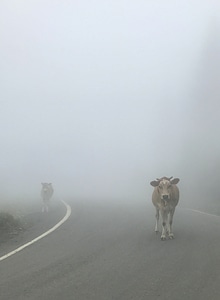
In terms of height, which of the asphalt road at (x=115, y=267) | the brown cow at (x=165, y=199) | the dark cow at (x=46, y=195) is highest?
the brown cow at (x=165, y=199)

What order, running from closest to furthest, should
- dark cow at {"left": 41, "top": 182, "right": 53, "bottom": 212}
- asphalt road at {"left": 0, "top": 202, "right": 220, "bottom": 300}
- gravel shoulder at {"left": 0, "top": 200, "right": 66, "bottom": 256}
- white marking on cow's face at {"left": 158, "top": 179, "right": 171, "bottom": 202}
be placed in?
asphalt road at {"left": 0, "top": 202, "right": 220, "bottom": 300}, gravel shoulder at {"left": 0, "top": 200, "right": 66, "bottom": 256}, white marking on cow's face at {"left": 158, "top": 179, "right": 171, "bottom": 202}, dark cow at {"left": 41, "top": 182, "right": 53, "bottom": 212}

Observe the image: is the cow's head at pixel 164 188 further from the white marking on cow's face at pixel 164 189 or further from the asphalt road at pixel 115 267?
the asphalt road at pixel 115 267

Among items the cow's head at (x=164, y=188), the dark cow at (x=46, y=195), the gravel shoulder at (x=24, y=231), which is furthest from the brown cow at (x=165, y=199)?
the dark cow at (x=46, y=195)

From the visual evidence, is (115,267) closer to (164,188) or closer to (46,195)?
(164,188)

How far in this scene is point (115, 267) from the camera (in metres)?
9.21

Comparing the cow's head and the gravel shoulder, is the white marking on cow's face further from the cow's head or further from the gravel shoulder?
the gravel shoulder

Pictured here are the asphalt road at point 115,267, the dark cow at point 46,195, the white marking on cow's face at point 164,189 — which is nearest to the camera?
the asphalt road at point 115,267

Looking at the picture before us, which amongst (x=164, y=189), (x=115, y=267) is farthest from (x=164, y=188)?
(x=115, y=267)

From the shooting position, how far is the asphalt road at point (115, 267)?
7.55m

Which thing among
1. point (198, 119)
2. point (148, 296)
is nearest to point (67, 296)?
point (148, 296)

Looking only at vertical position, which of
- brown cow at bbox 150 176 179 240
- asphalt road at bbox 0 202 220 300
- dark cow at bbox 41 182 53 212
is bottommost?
dark cow at bbox 41 182 53 212

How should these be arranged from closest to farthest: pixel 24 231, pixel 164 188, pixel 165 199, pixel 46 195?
pixel 165 199 → pixel 164 188 → pixel 24 231 → pixel 46 195

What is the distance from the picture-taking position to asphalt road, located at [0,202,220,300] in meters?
7.55

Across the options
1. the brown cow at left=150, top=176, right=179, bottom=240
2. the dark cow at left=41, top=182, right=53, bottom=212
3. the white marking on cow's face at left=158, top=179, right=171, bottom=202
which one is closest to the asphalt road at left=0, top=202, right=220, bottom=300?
the brown cow at left=150, top=176, right=179, bottom=240
